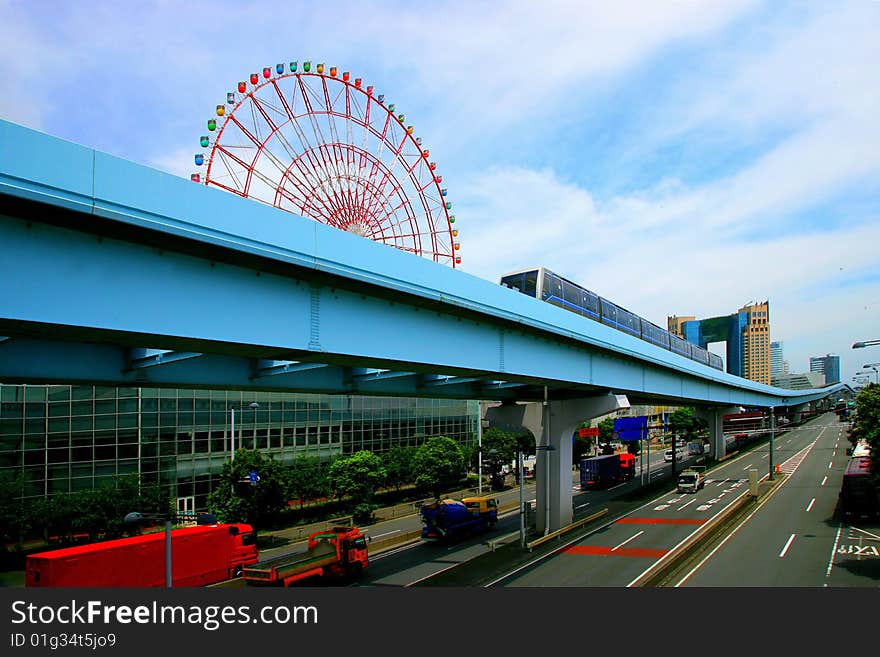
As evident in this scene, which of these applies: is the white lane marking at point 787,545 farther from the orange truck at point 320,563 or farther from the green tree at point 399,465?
the green tree at point 399,465

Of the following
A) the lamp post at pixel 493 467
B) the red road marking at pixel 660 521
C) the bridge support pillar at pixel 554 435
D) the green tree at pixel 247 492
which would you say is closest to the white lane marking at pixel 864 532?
the red road marking at pixel 660 521

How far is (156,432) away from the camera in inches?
1567

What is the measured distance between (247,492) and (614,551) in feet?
62.9

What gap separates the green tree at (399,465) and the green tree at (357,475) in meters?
6.85

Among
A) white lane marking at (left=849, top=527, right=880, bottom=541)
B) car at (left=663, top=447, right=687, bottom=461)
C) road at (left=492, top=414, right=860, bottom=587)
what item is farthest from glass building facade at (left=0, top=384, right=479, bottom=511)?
car at (left=663, top=447, right=687, bottom=461)

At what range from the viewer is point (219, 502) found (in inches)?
1337

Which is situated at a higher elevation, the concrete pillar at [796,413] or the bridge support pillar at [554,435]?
the bridge support pillar at [554,435]

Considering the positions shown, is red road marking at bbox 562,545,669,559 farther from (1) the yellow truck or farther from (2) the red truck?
(1) the yellow truck

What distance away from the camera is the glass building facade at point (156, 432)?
34.2 meters

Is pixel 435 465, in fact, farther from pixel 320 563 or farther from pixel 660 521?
pixel 320 563

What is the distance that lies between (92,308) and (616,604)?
9.12 m

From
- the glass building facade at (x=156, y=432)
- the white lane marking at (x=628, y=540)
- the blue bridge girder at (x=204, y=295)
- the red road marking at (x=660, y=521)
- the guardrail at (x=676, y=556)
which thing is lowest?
the red road marking at (x=660, y=521)

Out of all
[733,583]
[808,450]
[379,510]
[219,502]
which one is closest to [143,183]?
[733,583]

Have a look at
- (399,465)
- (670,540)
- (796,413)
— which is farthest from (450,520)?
(796,413)
